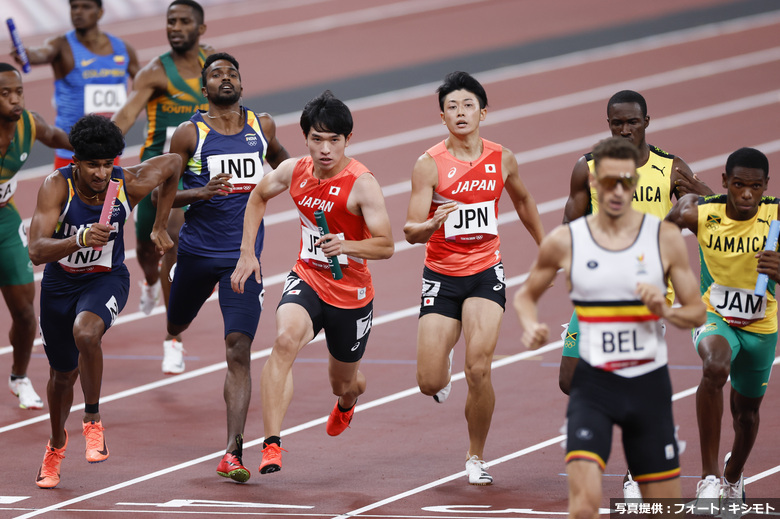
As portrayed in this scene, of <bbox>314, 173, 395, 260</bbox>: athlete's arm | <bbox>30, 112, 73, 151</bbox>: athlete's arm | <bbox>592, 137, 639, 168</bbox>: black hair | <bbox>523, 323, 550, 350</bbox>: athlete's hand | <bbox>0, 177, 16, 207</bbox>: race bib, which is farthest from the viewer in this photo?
<bbox>0, 177, 16, 207</bbox>: race bib

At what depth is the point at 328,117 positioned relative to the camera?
24.5ft

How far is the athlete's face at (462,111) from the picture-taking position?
7844mm

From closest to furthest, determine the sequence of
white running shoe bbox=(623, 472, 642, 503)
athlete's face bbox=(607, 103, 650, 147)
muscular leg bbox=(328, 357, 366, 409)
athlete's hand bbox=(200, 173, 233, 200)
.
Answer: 1. white running shoe bbox=(623, 472, 642, 503)
2. athlete's face bbox=(607, 103, 650, 147)
3. muscular leg bbox=(328, 357, 366, 409)
4. athlete's hand bbox=(200, 173, 233, 200)

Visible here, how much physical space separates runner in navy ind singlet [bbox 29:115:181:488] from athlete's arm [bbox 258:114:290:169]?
3.95 feet

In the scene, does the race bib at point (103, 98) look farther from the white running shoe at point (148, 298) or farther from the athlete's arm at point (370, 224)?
the athlete's arm at point (370, 224)

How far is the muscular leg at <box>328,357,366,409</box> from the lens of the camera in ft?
26.5

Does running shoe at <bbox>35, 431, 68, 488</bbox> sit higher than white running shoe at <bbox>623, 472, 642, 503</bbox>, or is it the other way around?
running shoe at <bbox>35, 431, 68, 488</bbox>

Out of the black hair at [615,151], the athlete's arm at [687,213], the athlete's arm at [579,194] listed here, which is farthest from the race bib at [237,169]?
the black hair at [615,151]

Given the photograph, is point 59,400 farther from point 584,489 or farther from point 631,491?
point 584,489

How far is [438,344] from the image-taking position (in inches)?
309

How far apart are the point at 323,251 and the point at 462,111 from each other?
1.44 metres

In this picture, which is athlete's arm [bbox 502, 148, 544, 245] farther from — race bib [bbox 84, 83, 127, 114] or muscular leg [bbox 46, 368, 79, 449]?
race bib [bbox 84, 83, 127, 114]

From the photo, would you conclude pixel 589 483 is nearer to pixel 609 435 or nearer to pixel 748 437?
pixel 609 435

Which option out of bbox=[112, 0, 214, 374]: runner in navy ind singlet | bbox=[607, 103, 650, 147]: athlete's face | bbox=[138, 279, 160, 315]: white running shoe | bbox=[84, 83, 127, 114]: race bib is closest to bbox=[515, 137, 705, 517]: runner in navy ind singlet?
bbox=[607, 103, 650, 147]: athlete's face
